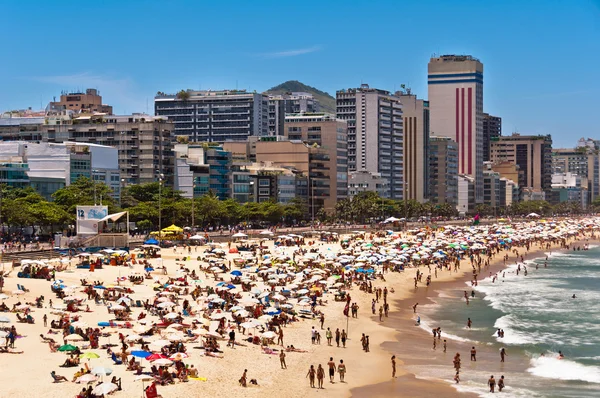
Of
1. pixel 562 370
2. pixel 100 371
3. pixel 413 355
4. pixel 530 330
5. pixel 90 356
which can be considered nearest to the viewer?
pixel 100 371

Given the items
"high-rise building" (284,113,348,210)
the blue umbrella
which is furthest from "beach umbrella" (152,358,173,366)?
"high-rise building" (284,113,348,210)

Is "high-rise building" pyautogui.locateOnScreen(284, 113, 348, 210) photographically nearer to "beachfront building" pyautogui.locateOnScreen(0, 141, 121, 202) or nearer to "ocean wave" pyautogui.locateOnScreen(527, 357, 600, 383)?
"beachfront building" pyautogui.locateOnScreen(0, 141, 121, 202)

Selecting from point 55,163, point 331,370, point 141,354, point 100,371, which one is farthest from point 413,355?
point 55,163

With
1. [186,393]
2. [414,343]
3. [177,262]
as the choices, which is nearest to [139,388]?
[186,393]

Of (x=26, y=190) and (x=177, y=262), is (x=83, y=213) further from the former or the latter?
(x=26, y=190)

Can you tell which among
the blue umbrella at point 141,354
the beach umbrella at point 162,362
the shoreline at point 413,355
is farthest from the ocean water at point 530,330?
the blue umbrella at point 141,354

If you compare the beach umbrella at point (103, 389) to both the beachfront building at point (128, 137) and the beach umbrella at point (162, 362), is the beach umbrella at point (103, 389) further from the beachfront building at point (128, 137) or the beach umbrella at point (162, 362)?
the beachfront building at point (128, 137)

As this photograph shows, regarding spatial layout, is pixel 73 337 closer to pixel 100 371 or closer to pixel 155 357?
pixel 155 357
